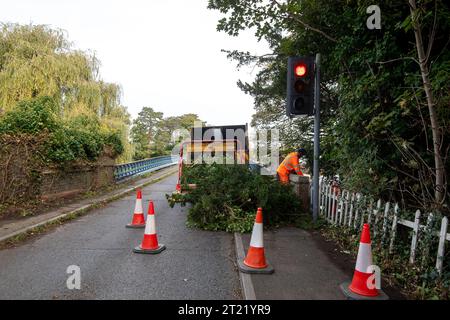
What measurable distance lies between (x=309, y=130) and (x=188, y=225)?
6913mm

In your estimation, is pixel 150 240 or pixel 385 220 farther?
pixel 150 240

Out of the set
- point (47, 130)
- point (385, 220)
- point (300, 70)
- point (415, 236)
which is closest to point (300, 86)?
point (300, 70)

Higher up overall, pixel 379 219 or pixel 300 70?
pixel 300 70

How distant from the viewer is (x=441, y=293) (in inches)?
125

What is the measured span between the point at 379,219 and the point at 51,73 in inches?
587

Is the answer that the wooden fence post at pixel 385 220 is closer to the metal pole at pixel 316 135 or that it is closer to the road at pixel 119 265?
the metal pole at pixel 316 135

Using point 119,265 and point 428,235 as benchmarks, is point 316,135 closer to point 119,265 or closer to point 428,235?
point 428,235

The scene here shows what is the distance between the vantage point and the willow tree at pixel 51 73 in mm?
13227

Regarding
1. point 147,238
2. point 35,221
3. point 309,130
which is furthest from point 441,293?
point 309,130

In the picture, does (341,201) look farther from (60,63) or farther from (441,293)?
(60,63)

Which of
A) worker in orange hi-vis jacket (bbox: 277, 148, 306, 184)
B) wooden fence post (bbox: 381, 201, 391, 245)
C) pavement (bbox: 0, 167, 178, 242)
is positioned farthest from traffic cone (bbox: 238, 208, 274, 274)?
pavement (bbox: 0, 167, 178, 242)

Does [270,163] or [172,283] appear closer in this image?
[172,283]

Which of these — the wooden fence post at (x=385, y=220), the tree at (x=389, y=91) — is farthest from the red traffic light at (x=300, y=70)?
the wooden fence post at (x=385, y=220)

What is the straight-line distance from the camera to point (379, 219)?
14.8 feet
